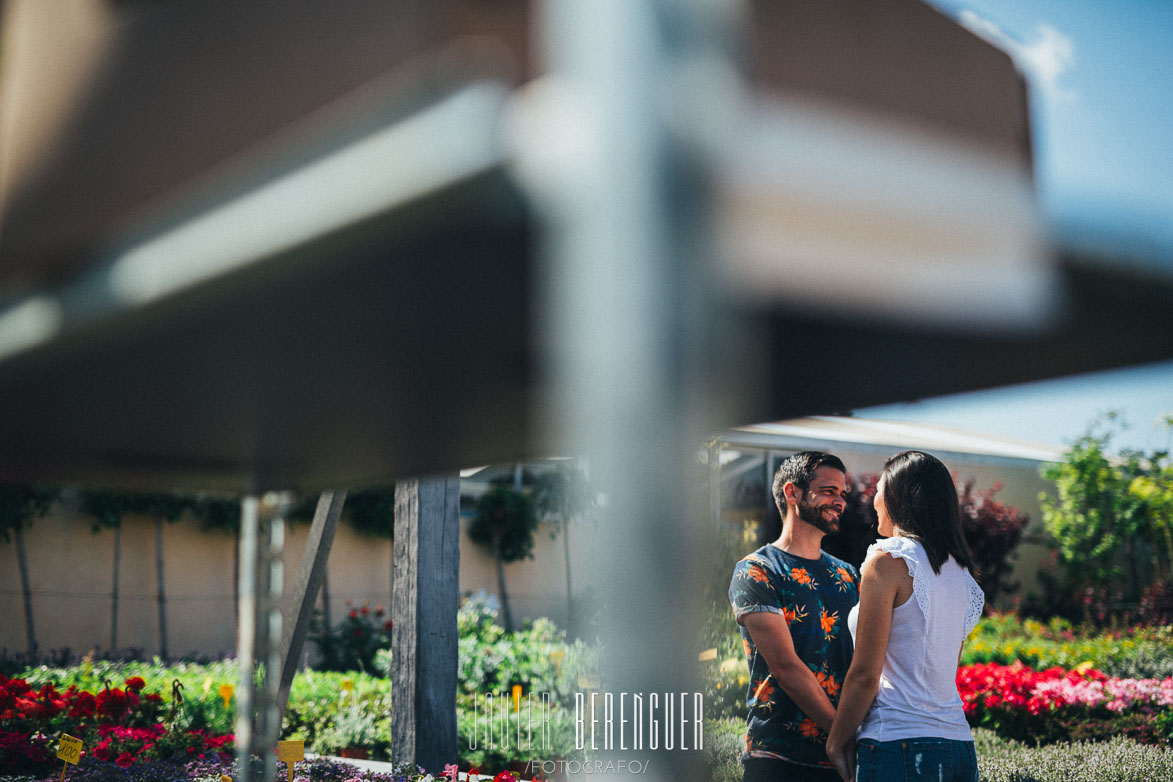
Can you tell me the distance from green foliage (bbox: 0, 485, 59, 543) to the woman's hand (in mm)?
7755

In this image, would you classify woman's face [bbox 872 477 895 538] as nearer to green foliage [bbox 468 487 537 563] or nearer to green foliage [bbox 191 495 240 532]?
green foliage [bbox 191 495 240 532]

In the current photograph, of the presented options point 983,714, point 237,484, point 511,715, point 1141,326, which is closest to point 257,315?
point 1141,326

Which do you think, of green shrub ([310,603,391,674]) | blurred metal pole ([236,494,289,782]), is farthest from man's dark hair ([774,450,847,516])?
green shrub ([310,603,391,674])

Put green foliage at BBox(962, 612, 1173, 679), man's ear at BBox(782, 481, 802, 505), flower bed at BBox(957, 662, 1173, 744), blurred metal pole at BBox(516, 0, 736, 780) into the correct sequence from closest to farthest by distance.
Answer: blurred metal pole at BBox(516, 0, 736, 780), man's ear at BBox(782, 481, 802, 505), flower bed at BBox(957, 662, 1173, 744), green foliage at BBox(962, 612, 1173, 679)

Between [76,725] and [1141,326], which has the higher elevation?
[1141,326]

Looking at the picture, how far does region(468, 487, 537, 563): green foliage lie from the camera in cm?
1026

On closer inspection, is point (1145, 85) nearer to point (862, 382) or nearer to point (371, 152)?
point (862, 382)

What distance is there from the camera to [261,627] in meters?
1.80

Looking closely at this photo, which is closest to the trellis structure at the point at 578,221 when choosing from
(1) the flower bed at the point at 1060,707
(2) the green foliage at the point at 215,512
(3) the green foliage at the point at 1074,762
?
(3) the green foliage at the point at 1074,762

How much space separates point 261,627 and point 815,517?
4.14 ft

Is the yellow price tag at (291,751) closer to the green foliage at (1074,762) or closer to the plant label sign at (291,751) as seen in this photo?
the plant label sign at (291,751)

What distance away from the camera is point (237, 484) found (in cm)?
213

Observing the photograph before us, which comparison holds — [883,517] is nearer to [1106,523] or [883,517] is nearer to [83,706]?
[83,706]

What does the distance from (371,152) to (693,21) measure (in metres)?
0.16
